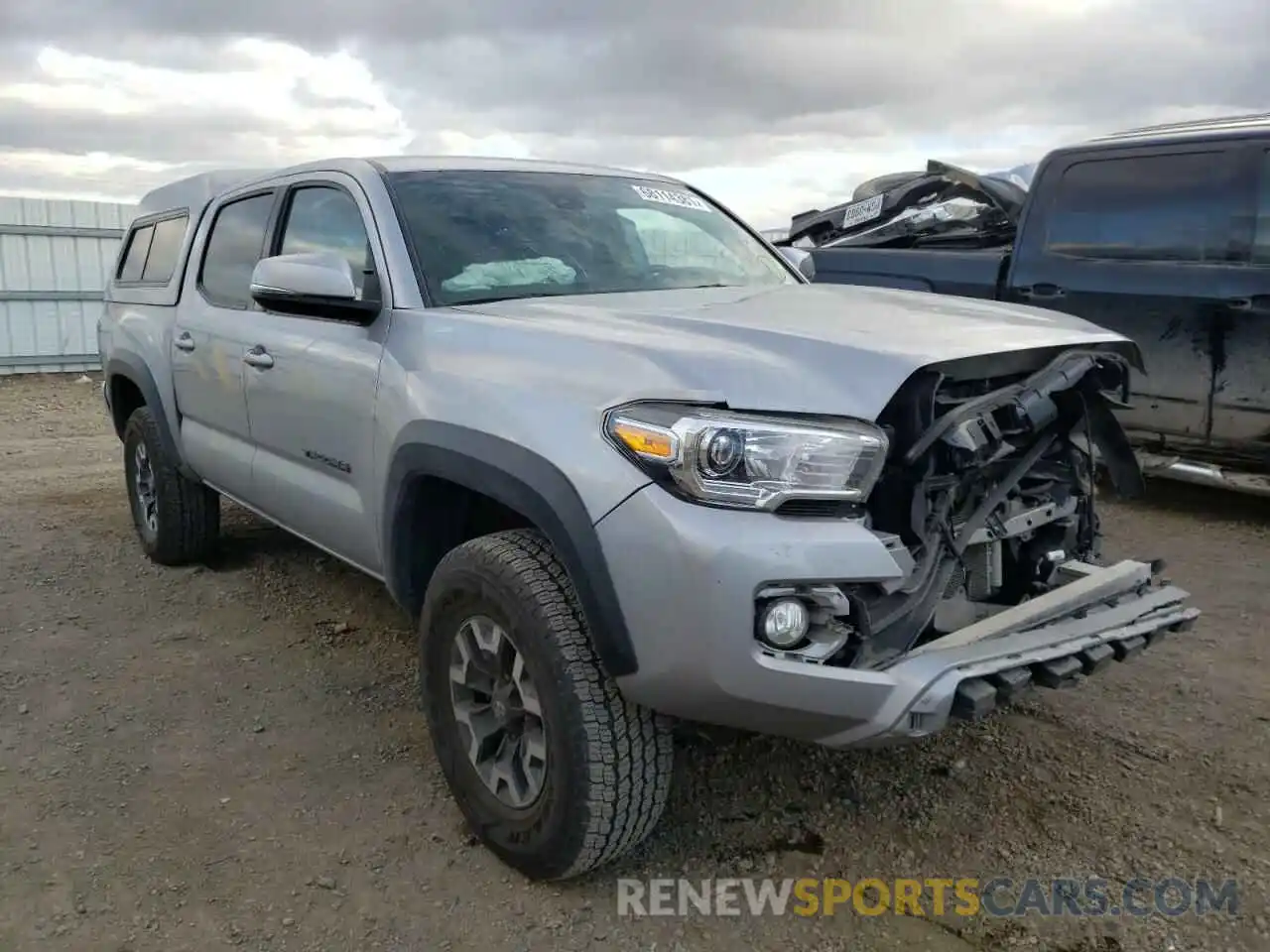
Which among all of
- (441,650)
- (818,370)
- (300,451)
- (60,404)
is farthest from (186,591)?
(60,404)

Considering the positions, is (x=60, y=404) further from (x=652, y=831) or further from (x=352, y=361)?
(x=652, y=831)

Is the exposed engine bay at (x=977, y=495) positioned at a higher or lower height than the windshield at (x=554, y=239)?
lower

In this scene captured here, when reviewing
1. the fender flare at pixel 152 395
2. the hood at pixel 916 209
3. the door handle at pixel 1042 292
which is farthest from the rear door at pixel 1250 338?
the fender flare at pixel 152 395

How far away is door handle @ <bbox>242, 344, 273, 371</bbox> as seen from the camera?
150 inches

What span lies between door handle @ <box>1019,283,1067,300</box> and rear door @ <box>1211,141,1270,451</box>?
0.85 m

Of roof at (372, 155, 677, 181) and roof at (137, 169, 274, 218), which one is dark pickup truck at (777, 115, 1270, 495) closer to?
roof at (372, 155, 677, 181)

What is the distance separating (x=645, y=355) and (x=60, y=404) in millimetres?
10761

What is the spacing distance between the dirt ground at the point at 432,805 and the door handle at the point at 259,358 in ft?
3.68

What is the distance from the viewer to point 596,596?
7.64 ft

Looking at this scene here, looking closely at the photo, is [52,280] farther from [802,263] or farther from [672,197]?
[802,263]

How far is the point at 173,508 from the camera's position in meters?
5.06

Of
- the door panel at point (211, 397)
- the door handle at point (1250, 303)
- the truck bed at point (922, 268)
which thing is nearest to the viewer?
the door panel at point (211, 397)

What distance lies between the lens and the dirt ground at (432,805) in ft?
8.29

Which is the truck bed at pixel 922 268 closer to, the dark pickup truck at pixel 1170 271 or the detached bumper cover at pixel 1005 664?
the dark pickup truck at pixel 1170 271
